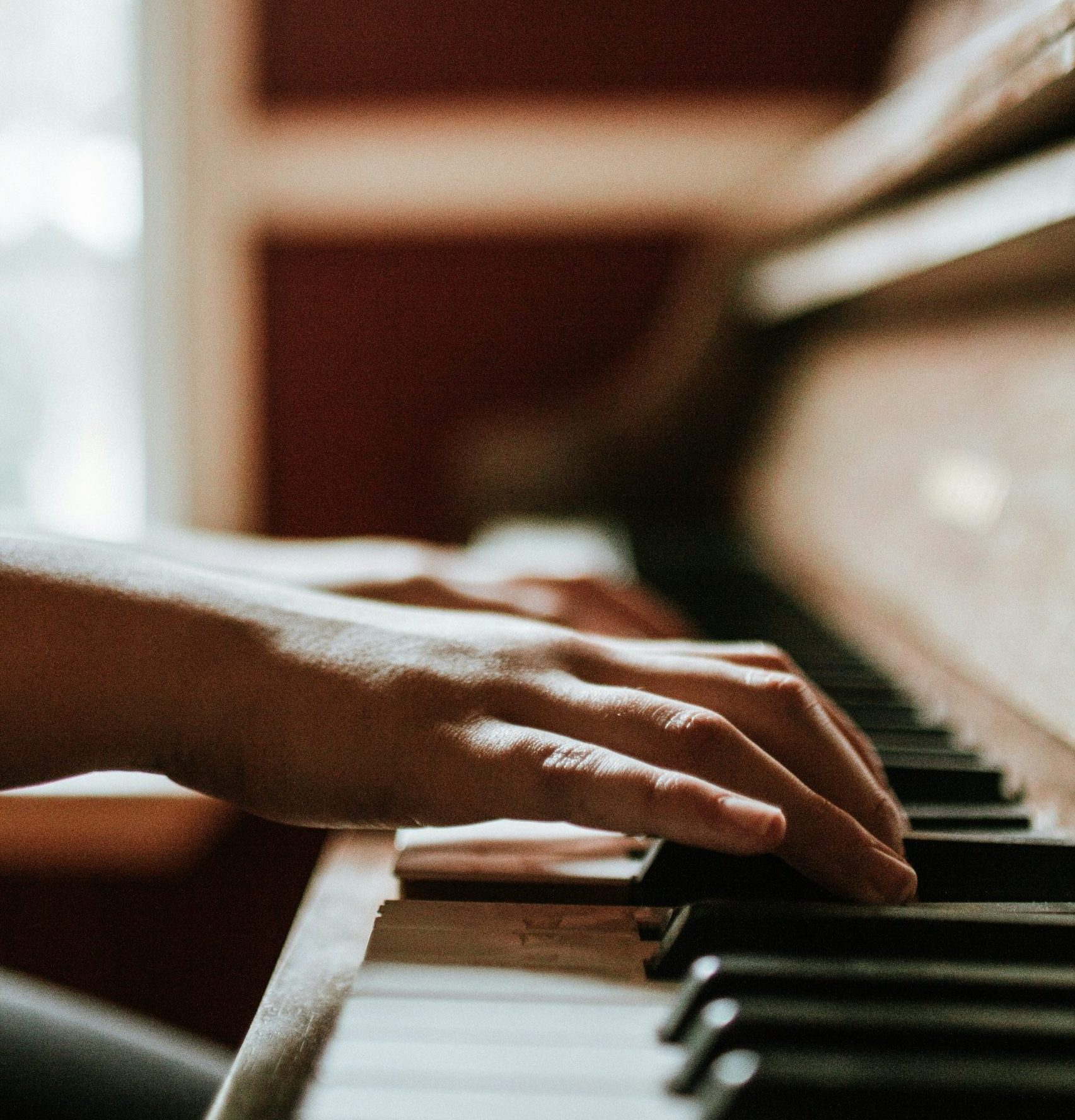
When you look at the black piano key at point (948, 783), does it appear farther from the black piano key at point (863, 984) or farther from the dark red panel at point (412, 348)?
the dark red panel at point (412, 348)

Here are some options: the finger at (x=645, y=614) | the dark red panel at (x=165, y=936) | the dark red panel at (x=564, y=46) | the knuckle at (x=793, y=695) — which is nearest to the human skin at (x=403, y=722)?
the knuckle at (x=793, y=695)

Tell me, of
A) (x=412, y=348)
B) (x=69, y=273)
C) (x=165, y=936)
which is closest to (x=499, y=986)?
(x=165, y=936)

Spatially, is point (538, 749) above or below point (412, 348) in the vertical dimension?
below

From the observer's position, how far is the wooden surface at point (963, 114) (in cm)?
60

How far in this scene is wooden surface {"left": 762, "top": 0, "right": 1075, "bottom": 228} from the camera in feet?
1.98

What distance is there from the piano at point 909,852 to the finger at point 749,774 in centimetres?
2

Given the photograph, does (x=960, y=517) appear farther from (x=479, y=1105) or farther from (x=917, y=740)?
(x=479, y=1105)

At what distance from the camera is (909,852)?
1.67 ft

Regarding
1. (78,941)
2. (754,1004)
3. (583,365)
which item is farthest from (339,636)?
(583,365)

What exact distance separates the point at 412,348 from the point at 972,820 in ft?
6.67

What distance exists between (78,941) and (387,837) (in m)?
1.54

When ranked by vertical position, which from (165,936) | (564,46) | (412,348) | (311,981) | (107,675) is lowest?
(165,936)

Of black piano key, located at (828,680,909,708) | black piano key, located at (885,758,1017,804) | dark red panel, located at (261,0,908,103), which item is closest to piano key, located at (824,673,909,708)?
black piano key, located at (828,680,909,708)

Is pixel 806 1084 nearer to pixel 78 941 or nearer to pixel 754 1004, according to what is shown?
pixel 754 1004
